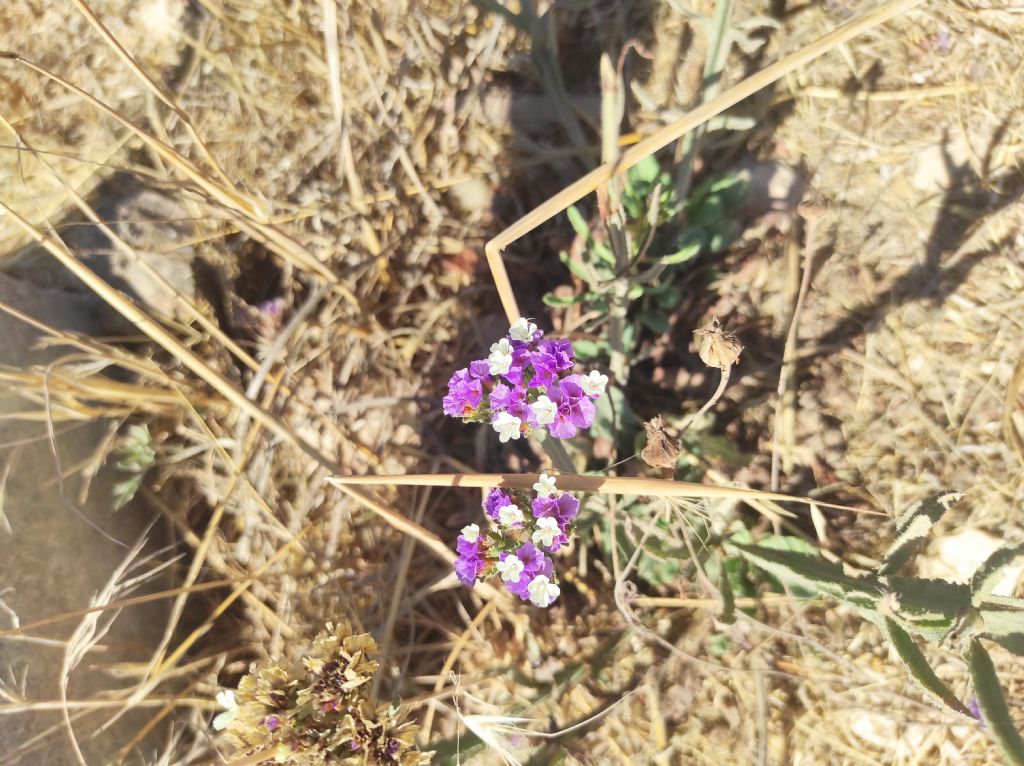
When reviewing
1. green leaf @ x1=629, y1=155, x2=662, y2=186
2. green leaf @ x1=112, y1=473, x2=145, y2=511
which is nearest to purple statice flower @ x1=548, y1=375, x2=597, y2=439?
green leaf @ x1=629, y1=155, x2=662, y2=186

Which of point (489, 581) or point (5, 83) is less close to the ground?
point (5, 83)

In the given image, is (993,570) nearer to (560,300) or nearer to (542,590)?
(542,590)

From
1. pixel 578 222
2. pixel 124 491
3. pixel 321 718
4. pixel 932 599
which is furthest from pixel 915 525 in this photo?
pixel 124 491

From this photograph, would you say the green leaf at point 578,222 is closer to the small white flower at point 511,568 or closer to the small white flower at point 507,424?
the small white flower at point 507,424

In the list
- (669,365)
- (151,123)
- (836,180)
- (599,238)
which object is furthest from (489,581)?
(151,123)

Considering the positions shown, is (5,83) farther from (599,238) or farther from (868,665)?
(868,665)

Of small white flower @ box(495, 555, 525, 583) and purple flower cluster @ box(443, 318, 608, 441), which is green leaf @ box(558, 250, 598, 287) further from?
small white flower @ box(495, 555, 525, 583)

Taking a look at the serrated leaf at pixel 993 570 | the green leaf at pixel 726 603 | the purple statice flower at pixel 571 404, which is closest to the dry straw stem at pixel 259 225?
the purple statice flower at pixel 571 404
